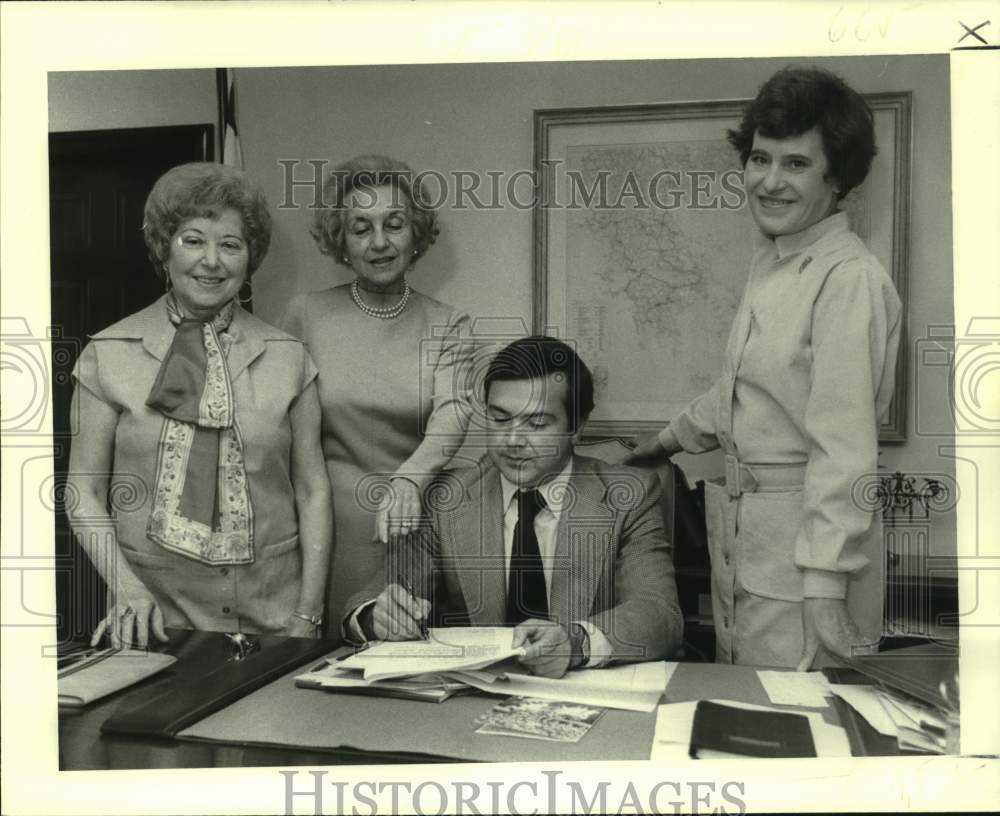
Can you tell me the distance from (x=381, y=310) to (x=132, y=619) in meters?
0.80

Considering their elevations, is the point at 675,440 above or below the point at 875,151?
below

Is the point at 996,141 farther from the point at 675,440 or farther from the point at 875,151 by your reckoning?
the point at 675,440

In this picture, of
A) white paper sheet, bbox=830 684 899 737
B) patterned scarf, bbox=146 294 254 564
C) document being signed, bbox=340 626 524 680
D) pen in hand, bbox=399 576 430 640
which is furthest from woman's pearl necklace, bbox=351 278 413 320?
white paper sheet, bbox=830 684 899 737

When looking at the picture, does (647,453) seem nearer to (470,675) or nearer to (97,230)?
(470,675)

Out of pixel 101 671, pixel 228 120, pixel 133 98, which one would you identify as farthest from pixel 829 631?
pixel 133 98

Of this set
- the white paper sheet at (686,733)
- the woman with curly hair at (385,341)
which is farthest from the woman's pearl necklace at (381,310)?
the white paper sheet at (686,733)

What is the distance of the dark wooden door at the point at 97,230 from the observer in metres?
1.99

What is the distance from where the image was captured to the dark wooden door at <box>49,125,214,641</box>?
199 centimetres

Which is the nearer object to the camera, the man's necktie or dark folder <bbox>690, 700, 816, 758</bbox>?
dark folder <bbox>690, 700, 816, 758</bbox>

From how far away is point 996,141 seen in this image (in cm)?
201

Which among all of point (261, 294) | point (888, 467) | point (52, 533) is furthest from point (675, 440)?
point (52, 533)

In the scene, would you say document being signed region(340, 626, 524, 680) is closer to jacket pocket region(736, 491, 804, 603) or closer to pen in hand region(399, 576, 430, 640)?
pen in hand region(399, 576, 430, 640)

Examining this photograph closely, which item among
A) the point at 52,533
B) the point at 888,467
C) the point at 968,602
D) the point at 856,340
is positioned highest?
the point at 856,340

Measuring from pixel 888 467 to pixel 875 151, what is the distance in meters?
0.63
